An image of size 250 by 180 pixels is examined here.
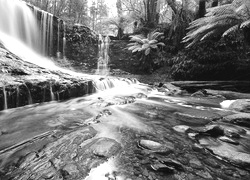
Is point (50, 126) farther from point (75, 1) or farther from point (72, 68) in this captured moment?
point (75, 1)

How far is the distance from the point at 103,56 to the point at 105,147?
9.89 meters

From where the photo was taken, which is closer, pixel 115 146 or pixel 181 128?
pixel 115 146

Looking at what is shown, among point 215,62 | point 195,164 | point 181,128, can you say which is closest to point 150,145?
point 195,164

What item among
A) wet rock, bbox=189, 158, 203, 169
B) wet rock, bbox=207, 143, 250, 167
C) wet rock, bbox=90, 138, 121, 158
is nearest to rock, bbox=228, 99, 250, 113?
wet rock, bbox=207, 143, 250, 167

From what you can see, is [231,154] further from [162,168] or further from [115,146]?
[115,146]

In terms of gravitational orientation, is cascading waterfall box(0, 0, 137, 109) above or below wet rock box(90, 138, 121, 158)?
above

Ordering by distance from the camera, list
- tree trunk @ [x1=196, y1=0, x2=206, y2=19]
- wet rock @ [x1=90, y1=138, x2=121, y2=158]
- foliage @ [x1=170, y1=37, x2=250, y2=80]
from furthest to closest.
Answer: tree trunk @ [x1=196, y1=0, x2=206, y2=19] < foliage @ [x1=170, y1=37, x2=250, y2=80] < wet rock @ [x1=90, y1=138, x2=121, y2=158]

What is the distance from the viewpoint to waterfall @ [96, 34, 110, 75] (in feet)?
33.8

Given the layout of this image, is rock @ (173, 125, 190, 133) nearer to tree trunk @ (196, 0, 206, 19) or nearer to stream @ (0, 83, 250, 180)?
stream @ (0, 83, 250, 180)

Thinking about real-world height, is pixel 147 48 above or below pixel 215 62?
above

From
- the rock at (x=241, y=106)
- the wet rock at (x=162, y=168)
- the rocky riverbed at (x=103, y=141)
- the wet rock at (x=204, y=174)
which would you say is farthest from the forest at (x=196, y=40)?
the wet rock at (x=162, y=168)

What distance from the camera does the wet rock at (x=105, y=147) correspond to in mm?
1639

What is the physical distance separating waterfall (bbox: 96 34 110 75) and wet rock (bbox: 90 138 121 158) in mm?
8401

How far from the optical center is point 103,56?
10977 millimetres
